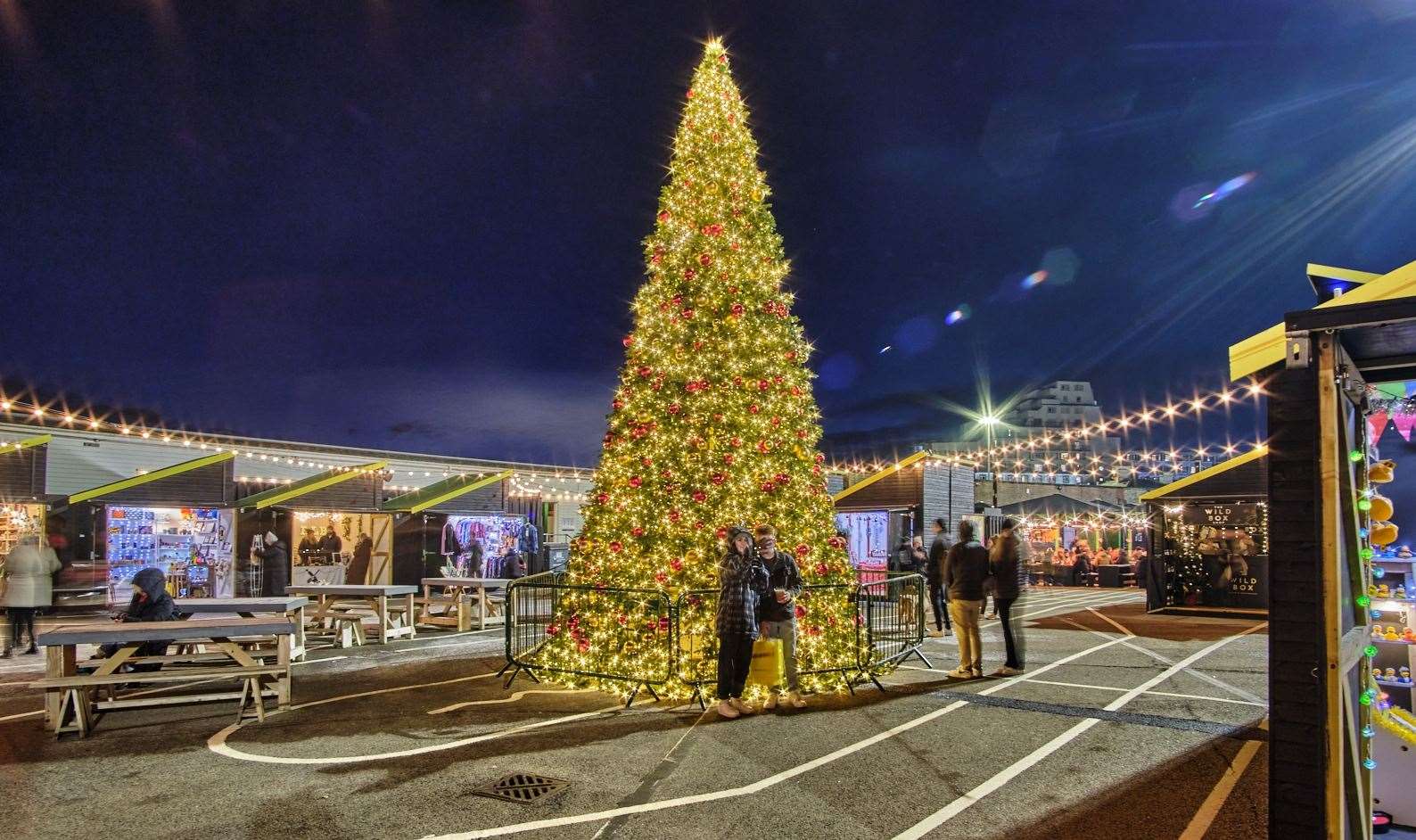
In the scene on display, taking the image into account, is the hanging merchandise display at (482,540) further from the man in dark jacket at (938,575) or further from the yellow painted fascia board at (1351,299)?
→ the yellow painted fascia board at (1351,299)

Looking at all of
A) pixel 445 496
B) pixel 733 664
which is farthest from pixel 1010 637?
pixel 445 496

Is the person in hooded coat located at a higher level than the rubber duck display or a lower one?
lower

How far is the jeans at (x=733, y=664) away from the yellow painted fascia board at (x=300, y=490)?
16.4m

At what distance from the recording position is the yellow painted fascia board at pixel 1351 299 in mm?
3943

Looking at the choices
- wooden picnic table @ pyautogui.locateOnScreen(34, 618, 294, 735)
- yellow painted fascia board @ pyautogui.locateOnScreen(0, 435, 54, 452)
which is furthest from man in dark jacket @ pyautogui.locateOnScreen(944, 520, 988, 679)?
yellow painted fascia board @ pyautogui.locateOnScreen(0, 435, 54, 452)

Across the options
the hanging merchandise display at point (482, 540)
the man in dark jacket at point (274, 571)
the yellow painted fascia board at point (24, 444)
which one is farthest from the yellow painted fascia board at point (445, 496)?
the man in dark jacket at point (274, 571)

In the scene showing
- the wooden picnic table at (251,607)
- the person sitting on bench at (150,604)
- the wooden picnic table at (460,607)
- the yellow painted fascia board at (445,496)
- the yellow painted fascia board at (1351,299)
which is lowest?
the wooden picnic table at (460,607)

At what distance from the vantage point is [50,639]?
22.2 ft

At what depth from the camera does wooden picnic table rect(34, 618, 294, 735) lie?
6902 mm

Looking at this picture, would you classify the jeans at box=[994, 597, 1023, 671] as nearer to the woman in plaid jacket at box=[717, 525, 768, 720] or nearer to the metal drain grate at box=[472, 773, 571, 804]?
the woman in plaid jacket at box=[717, 525, 768, 720]

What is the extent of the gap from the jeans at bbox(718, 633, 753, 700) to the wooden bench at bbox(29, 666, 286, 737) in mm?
4092

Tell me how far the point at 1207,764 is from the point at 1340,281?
356 centimetres

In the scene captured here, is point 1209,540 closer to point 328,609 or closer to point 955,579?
point 955,579

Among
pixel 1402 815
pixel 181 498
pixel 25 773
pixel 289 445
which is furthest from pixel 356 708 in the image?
pixel 289 445
